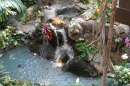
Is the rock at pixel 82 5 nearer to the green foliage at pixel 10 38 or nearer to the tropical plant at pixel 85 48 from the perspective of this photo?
the tropical plant at pixel 85 48

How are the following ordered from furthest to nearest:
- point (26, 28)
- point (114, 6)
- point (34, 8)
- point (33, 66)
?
1. point (34, 8)
2. point (26, 28)
3. point (33, 66)
4. point (114, 6)

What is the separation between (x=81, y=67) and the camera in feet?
17.1

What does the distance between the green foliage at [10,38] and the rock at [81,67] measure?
2488 mm

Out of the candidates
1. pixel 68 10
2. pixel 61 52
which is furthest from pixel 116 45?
pixel 68 10

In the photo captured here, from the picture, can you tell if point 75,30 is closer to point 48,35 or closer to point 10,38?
point 48,35

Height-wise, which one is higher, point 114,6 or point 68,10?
point 114,6

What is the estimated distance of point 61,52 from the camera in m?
5.96

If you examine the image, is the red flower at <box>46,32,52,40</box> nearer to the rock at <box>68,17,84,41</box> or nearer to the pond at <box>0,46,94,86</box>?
the pond at <box>0,46,94,86</box>

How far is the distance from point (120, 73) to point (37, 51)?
12.1ft

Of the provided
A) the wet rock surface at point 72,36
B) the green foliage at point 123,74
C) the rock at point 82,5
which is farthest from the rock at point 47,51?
the green foliage at point 123,74

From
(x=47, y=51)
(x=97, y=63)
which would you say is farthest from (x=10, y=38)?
(x=97, y=63)

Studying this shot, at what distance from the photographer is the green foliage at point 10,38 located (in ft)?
22.9

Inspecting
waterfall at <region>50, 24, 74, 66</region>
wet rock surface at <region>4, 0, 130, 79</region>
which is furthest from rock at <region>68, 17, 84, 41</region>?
waterfall at <region>50, 24, 74, 66</region>

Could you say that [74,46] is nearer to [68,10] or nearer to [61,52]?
[61,52]
